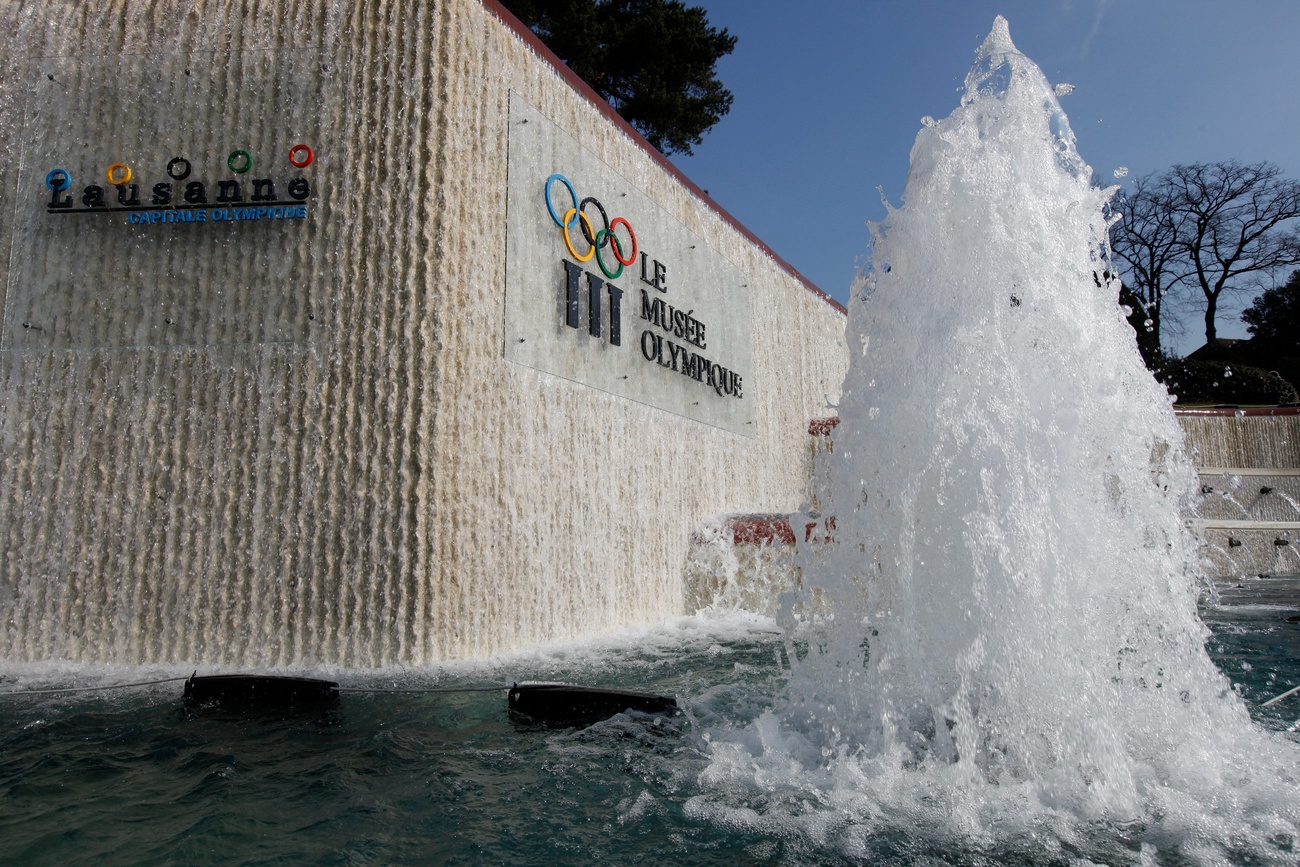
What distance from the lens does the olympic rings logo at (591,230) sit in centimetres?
823

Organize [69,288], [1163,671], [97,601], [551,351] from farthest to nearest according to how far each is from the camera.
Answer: [551,351] → [69,288] → [97,601] → [1163,671]

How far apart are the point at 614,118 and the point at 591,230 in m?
1.59

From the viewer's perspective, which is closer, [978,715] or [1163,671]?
[978,715]

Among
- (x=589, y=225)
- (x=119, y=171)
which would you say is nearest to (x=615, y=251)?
(x=589, y=225)

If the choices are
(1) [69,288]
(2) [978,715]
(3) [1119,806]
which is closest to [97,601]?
(1) [69,288]

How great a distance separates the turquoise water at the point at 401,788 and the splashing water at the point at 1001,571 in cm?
19

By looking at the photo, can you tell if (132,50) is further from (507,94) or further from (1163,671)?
(1163,671)

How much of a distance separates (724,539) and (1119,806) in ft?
24.0

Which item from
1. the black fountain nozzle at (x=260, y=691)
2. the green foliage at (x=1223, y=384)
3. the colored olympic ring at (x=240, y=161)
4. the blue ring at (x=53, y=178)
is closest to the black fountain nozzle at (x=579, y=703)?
the black fountain nozzle at (x=260, y=691)

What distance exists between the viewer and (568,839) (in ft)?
9.53

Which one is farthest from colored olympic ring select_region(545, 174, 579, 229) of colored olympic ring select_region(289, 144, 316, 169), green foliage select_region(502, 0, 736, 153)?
green foliage select_region(502, 0, 736, 153)

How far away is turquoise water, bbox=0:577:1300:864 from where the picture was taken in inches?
110

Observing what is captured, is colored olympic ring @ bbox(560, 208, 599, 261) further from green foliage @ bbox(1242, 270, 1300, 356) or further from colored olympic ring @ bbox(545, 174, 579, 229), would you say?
green foliage @ bbox(1242, 270, 1300, 356)

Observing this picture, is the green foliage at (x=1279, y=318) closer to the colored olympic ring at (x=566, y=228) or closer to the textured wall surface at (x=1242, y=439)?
the textured wall surface at (x=1242, y=439)
